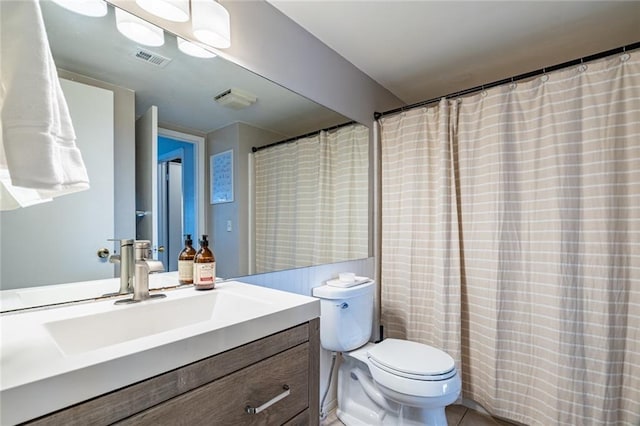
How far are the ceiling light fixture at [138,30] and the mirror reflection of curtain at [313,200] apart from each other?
1.99 ft

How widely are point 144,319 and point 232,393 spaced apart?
38 centimetres

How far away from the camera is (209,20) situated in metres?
1.05

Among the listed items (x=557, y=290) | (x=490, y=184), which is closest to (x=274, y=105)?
(x=490, y=184)

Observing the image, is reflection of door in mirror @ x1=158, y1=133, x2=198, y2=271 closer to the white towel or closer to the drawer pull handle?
the white towel

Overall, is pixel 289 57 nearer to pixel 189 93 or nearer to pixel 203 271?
pixel 189 93

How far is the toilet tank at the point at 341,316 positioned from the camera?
1.55m

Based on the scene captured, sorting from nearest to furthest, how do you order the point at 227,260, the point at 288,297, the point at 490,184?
the point at 288,297
the point at 227,260
the point at 490,184

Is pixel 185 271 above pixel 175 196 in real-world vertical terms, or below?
below

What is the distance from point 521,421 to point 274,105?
210cm

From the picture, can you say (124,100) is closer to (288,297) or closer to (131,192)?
(131,192)

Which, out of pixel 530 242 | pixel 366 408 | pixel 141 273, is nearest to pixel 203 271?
pixel 141 273

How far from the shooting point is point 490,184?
1682 mm

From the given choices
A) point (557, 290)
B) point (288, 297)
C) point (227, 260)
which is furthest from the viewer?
point (557, 290)

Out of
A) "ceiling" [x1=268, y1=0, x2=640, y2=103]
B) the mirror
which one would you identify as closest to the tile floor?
the mirror
